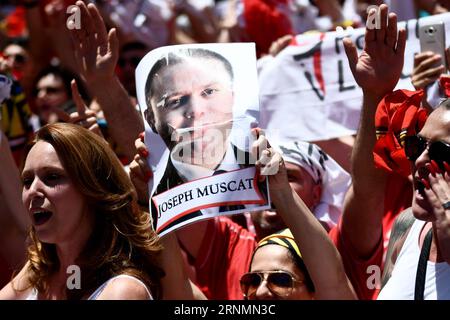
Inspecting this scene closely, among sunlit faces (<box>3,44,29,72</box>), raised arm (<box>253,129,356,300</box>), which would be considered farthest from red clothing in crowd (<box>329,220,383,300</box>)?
sunlit faces (<box>3,44,29,72</box>)

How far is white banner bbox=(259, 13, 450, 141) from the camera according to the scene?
4.55 meters

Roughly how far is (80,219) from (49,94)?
9.64ft

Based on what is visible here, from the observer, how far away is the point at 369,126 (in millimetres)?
3287

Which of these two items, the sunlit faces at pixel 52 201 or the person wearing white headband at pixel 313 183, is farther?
the person wearing white headband at pixel 313 183

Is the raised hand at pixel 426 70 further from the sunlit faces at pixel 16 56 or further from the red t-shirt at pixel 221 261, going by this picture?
the sunlit faces at pixel 16 56

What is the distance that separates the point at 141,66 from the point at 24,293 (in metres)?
0.88

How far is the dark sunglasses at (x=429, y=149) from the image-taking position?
8.67 ft

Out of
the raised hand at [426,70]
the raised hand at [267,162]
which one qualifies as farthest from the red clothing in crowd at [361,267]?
the raised hand at [426,70]

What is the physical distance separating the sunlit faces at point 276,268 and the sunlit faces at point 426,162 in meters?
0.71

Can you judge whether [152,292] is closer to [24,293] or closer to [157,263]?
[157,263]

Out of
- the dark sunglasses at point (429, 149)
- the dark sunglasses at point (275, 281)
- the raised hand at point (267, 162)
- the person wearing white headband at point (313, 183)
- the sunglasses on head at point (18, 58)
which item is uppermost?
the sunglasses on head at point (18, 58)

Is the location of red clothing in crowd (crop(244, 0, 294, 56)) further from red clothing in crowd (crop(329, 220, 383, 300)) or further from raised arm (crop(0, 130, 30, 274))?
red clothing in crowd (crop(329, 220, 383, 300))

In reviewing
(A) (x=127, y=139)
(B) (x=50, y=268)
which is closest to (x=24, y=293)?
(B) (x=50, y=268)

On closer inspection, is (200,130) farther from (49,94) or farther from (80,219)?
(49,94)
